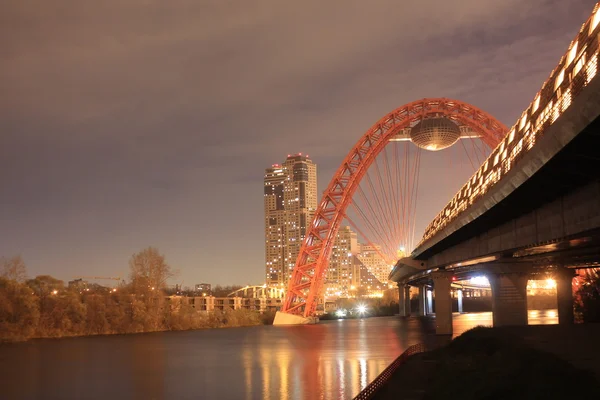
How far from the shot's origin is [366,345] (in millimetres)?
44938

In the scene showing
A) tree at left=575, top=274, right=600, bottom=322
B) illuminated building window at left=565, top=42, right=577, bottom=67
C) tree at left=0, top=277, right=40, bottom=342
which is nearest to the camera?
illuminated building window at left=565, top=42, right=577, bottom=67

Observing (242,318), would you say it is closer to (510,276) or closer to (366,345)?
(366,345)

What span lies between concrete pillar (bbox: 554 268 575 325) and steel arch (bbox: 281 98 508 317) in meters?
24.1

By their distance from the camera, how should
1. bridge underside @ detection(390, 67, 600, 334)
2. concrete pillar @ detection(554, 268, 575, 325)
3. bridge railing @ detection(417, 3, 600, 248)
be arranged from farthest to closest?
concrete pillar @ detection(554, 268, 575, 325)
bridge railing @ detection(417, 3, 600, 248)
bridge underside @ detection(390, 67, 600, 334)

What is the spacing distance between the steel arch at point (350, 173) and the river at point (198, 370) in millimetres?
29121

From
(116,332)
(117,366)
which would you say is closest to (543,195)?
(117,366)

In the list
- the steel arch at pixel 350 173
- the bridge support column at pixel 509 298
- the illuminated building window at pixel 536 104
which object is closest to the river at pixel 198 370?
the bridge support column at pixel 509 298

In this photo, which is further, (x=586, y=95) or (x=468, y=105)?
(x=468, y=105)

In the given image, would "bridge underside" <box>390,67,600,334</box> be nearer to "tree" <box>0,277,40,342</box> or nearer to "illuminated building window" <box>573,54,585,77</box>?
"illuminated building window" <box>573,54,585,77</box>

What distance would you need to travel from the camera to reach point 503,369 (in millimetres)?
16672

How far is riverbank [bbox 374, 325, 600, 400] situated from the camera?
43.4 feet

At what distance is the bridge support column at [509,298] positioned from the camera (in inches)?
1527

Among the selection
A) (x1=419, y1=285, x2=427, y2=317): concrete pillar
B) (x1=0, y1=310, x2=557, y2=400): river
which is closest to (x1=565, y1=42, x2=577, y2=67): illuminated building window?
(x1=0, y1=310, x2=557, y2=400): river

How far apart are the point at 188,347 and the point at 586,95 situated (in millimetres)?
45381
